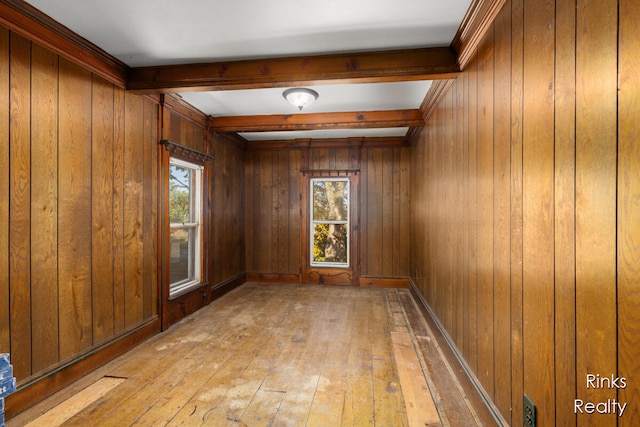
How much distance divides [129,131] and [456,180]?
9.42 ft

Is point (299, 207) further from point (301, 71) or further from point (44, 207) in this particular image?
point (44, 207)

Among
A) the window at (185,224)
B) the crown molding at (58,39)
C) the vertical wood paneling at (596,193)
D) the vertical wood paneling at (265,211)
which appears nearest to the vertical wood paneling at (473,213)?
the vertical wood paneling at (596,193)

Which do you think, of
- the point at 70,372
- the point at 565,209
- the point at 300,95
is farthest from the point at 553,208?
the point at 70,372

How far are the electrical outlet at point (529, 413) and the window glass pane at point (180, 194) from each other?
11.6ft

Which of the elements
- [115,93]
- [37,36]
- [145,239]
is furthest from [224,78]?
[145,239]

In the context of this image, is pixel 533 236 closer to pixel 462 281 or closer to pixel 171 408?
pixel 462 281

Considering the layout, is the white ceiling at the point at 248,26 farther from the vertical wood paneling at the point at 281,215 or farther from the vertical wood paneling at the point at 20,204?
the vertical wood paneling at the point at 281,215

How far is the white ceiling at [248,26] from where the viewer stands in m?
1.89

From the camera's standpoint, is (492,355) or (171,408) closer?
(492,355)

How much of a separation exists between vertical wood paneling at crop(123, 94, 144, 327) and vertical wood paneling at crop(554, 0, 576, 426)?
3101mm

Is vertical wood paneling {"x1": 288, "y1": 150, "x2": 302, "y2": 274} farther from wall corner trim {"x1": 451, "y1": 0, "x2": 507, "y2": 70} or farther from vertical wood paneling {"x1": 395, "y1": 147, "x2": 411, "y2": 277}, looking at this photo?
wall corner trim {"x1": 451, "y1": 0, "x2": 507, "y2": 70}

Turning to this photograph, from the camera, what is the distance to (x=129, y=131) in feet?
9.39

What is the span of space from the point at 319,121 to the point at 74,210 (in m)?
2.75

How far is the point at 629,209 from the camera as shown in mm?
851
